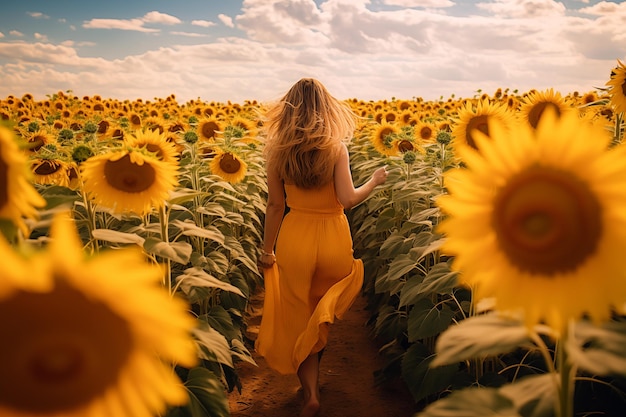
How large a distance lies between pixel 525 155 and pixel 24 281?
0.93m

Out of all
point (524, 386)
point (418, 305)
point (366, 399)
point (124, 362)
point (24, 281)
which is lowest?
point (366, 399)

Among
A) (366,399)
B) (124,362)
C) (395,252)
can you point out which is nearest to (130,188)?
(124,362)

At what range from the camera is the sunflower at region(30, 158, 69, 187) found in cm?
376

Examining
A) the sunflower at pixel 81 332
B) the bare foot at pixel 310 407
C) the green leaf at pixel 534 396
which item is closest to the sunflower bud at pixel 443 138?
the bare foot at pixel 310 407

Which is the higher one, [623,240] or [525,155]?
[525,155]

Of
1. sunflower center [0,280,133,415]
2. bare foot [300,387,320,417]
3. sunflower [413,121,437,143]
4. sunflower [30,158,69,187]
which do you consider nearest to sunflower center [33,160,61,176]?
sunflower [30,158,69,187]

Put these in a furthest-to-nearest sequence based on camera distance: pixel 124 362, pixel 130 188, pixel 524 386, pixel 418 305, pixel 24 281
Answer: pixel 418 305 < pixel 130 188 < pixel 524 386 < pixel 124 362 < pixel 24 281

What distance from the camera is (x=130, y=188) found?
268 centimetres

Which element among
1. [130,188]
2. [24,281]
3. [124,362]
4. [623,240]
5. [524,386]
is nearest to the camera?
[24,281]

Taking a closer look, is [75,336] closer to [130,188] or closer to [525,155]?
[525,155]

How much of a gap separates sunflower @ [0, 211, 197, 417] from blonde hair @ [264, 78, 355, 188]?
3.31 metres

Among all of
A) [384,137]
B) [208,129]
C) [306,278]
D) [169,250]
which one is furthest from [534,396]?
[208,129]

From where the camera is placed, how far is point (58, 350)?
0.91 metres

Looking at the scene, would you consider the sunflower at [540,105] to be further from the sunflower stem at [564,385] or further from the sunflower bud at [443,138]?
the sunflower stem at [564,385]
